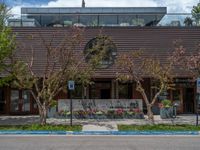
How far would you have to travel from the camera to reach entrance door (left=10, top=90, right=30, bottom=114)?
34.7 metres

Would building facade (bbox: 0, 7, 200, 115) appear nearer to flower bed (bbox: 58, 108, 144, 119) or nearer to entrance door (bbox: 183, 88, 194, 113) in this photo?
entrance door (bbox: 183, 88, 194, 113)

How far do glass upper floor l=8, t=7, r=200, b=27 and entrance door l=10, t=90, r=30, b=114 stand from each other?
219 inches

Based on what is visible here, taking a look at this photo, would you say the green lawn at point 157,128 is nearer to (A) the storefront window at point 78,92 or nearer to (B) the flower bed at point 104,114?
(B) the flower bed at point 104,114

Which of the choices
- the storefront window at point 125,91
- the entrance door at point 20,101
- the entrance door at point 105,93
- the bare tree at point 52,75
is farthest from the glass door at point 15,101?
the bare tree at point 52,75

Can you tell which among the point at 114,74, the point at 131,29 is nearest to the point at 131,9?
the point at 131,29

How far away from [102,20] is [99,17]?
0.36 m

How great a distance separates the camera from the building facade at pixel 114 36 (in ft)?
110

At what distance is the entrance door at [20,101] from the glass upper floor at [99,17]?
557 cm

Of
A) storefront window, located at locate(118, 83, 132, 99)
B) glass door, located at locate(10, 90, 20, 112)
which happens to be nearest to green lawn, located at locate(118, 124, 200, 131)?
storefront window, located at locate(118, 83, 132, 99)

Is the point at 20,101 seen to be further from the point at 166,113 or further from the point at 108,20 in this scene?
the point at 166,113

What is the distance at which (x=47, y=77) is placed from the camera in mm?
25734

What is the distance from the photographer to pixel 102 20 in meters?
35.5

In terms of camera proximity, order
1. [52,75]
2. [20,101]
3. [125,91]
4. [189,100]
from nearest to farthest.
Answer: [52,75], [20,101], [189,100], [125,91]

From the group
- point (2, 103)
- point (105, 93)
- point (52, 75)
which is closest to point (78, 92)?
point (105, 93)
